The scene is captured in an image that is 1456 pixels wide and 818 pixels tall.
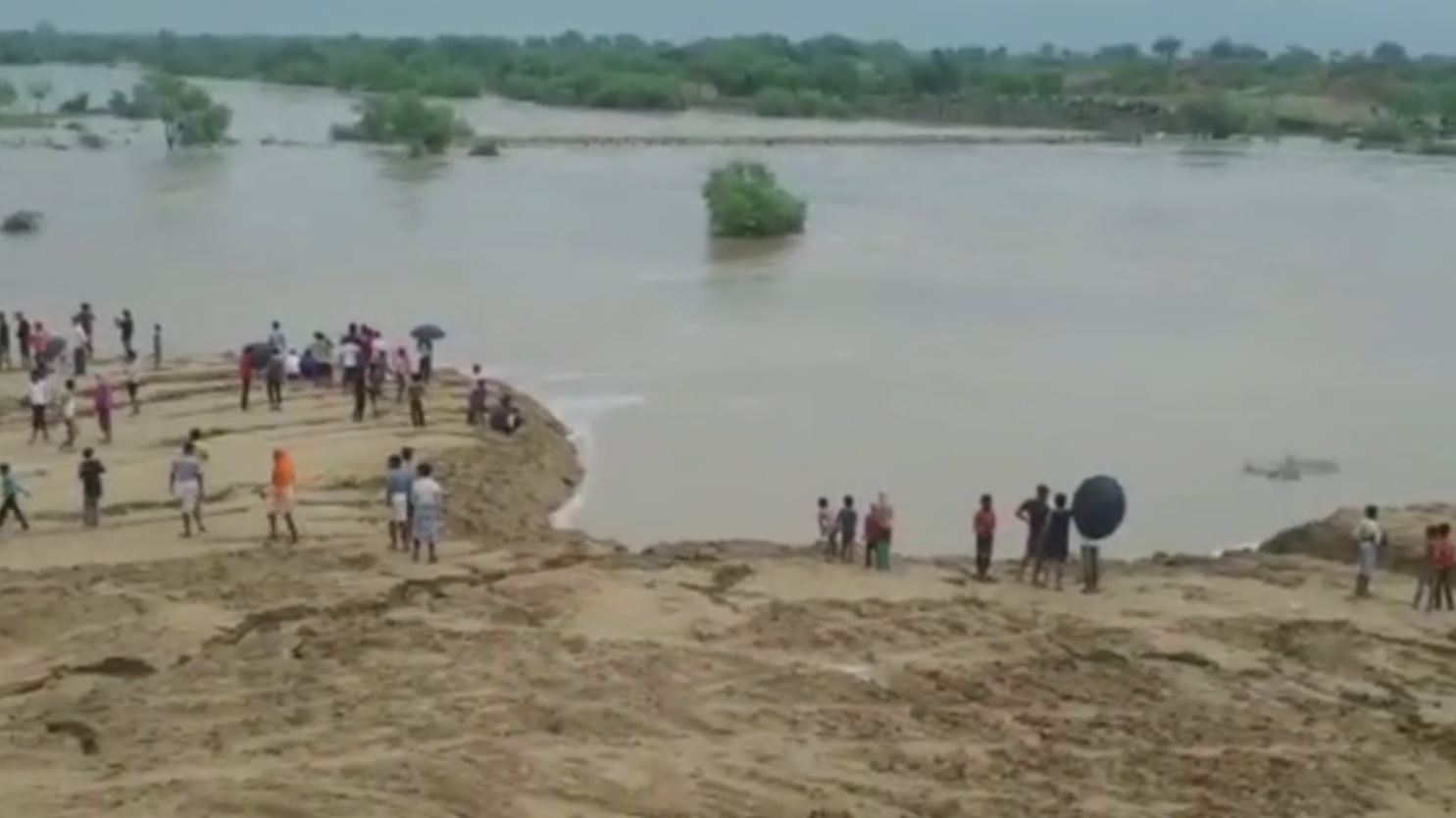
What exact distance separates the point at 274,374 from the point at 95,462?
587 cm

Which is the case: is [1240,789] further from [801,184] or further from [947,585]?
[801,184]

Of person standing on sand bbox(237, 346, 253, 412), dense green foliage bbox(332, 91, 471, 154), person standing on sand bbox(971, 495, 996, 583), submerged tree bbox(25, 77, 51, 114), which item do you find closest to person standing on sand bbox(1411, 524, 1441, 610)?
person standing on sand bbox(971, 495, 996, 583)

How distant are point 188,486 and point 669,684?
6.31m

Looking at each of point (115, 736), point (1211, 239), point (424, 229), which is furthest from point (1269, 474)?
point (424, 229)

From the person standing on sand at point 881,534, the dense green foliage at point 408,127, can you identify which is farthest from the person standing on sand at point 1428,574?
the dense green foliage at point 408,127

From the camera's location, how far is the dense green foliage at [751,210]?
5144 cm

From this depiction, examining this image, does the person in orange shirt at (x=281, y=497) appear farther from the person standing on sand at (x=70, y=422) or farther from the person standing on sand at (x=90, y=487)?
the person standing on sand at (x=70, y=422)

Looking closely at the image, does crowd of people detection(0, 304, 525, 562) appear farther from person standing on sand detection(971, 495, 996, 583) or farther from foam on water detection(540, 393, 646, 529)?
person standing on sand detection(971, 495, 996, 583)

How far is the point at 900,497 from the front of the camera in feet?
78.9

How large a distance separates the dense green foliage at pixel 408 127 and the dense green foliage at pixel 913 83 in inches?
1221

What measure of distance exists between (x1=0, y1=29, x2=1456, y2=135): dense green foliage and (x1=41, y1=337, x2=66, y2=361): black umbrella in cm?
7697

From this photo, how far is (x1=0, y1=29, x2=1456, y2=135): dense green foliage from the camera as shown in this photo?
335 ft

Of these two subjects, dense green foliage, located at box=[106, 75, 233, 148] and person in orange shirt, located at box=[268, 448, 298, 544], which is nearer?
person in orange shirt, located at box=[268, 448, 298, 544]

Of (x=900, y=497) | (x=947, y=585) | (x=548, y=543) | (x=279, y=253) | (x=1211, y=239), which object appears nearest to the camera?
(x=947, y=585)
